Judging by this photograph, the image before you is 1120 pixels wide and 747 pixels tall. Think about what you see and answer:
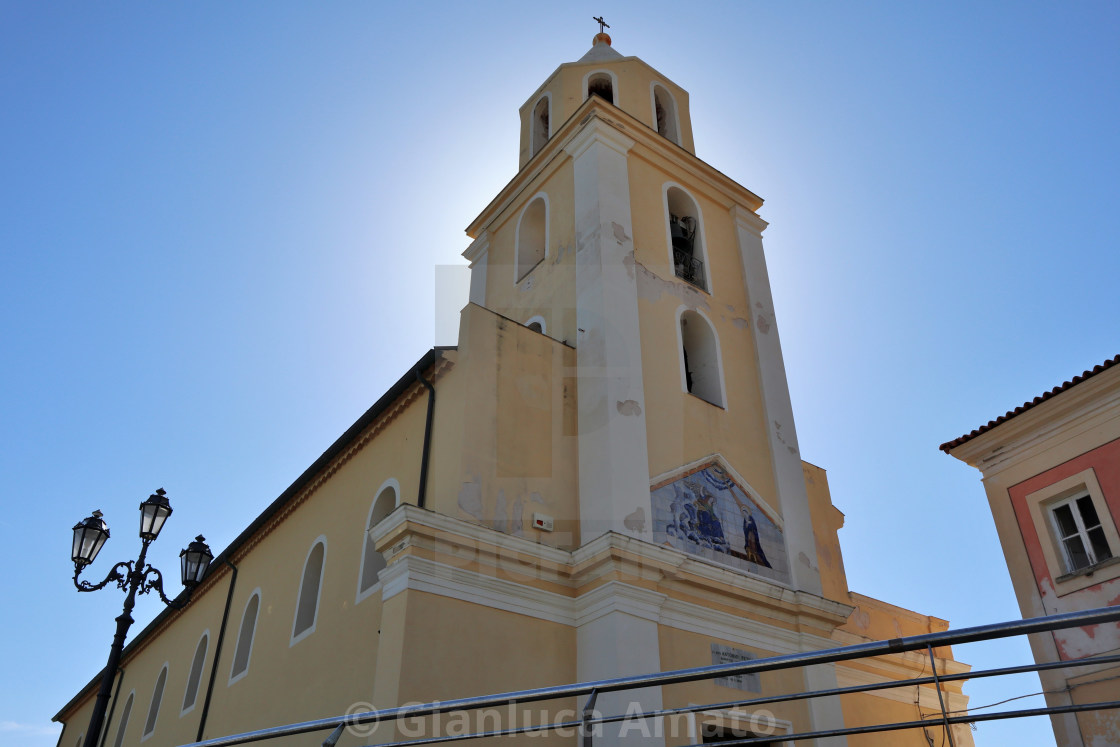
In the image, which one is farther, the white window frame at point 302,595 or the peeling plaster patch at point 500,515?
the white window frame at point 302,595

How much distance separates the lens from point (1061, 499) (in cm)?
1255

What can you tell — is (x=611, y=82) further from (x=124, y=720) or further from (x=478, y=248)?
(x=124, y=720)

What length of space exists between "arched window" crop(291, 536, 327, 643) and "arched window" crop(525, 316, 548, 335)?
4.90 m

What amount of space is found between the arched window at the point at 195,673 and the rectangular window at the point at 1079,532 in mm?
16119

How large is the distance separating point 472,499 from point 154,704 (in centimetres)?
1518

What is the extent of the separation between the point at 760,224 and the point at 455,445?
9157 mm

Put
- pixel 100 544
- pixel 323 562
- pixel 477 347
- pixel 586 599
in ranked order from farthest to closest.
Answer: pixel 323 562, pixel 477 347, pixel 586 599, pixel 100 544

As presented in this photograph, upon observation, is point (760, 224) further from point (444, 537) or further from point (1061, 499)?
point (444, 537)

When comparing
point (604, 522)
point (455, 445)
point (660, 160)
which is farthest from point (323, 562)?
point (660, 160)

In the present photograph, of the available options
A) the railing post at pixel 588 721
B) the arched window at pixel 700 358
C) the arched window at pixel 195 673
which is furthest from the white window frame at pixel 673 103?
the railing post at pixel 588 721

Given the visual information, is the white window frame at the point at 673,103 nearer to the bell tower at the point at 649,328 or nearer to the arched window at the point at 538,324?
the bell tower at the point at 649,328

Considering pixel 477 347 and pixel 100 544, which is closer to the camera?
pixel 100 544

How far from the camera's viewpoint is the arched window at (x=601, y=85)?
1880 cm

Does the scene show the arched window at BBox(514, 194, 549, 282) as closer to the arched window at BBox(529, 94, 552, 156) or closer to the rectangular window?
the arched window at BBox(529, 94, 552, 156)
